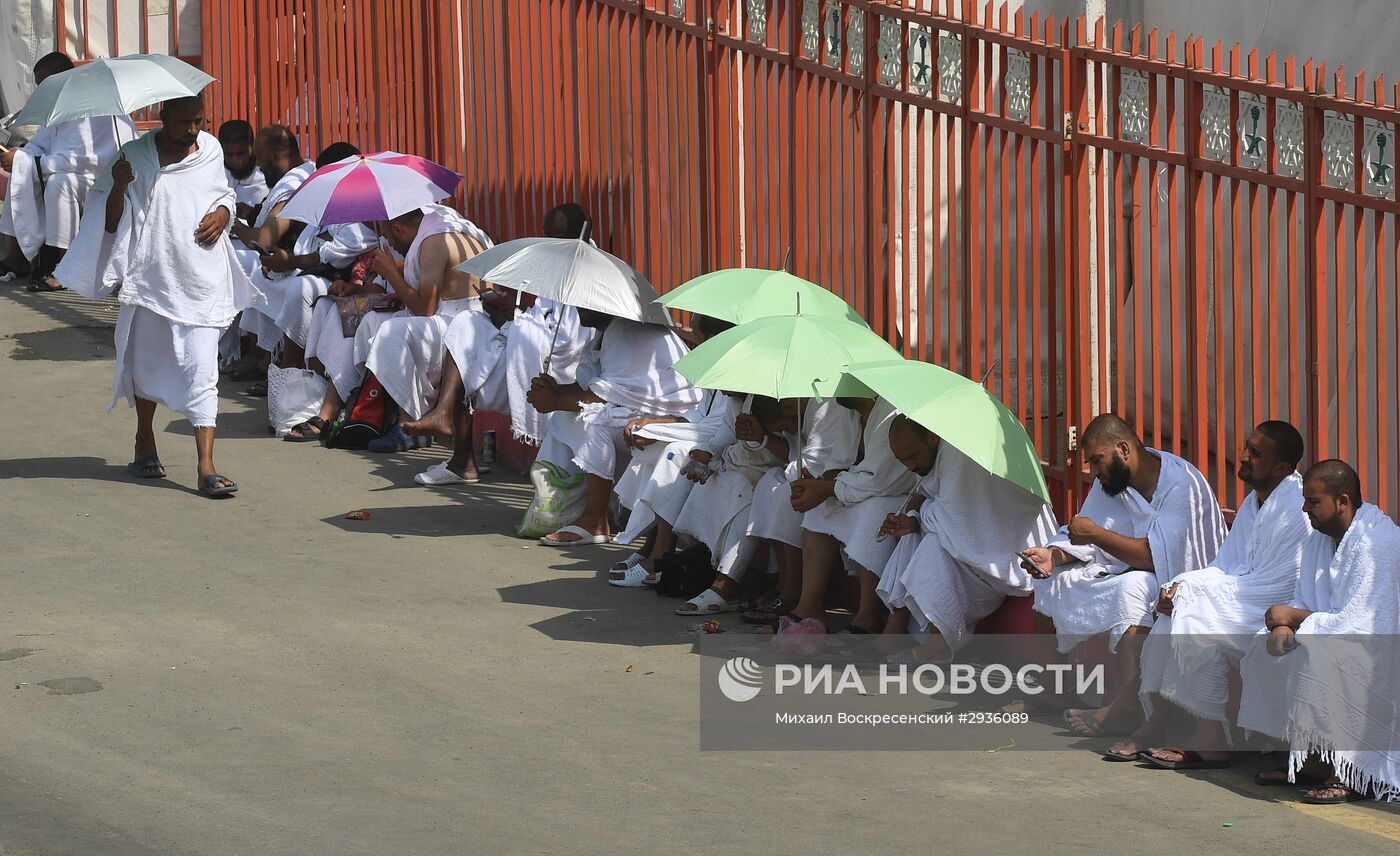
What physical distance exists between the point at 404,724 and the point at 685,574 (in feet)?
6.85

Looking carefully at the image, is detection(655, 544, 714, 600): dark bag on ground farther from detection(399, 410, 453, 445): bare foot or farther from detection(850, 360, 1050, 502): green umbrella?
detection(399, 410, 453, 445): bare foot

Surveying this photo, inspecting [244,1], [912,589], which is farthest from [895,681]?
[244,1]

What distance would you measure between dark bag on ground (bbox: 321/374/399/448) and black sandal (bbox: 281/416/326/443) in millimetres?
85

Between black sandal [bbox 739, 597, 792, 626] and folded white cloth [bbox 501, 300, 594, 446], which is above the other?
folded white cloth [bbox 501, 300, 594, 446]

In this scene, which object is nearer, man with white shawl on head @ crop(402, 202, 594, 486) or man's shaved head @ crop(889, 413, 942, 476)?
man's shaved head @ crop(889, 413, 942, 476)

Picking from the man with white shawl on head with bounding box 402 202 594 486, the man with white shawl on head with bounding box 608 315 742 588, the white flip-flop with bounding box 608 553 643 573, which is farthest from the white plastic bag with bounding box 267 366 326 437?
the white flip-flop with bounding box 608 553 643 573

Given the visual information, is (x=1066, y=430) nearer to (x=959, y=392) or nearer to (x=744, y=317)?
(x=959, y=392)

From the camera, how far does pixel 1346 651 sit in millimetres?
6004

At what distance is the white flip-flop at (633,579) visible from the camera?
28.5 feet

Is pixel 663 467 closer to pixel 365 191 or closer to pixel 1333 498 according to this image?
pixel 365 191

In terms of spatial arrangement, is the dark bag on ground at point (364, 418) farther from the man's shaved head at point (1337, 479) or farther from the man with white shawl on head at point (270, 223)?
the man's shaved head at point (1337, 479)

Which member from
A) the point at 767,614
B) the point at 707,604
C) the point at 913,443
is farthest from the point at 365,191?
the point at 913,443

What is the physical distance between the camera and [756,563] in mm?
8547

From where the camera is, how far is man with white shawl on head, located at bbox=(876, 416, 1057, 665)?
733cm
